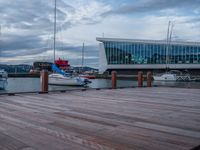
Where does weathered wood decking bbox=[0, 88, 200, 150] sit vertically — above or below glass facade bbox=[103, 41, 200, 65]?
below

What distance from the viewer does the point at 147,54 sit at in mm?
48656

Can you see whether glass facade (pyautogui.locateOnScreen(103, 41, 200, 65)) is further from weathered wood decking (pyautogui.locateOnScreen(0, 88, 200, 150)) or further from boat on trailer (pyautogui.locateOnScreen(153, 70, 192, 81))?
weathered wood decking (pyautogui.locateOnScreen(0, 88, 200, 150))

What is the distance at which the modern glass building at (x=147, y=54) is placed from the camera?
4581 cm

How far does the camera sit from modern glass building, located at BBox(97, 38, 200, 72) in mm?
45812

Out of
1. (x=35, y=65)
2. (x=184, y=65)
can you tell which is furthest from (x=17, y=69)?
(x=184, y=65)

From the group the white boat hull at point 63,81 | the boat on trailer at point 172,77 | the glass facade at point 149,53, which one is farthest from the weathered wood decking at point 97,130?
the glass facade at point 149,53

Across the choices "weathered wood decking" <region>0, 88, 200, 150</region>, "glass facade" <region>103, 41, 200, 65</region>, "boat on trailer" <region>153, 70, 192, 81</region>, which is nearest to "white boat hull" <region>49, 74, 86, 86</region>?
"boat on trailer" <region>153, 70, 192, 81</region>

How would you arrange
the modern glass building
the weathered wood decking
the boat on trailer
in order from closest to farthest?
the weathered wood decking
the boat on trailer
the modern glass building

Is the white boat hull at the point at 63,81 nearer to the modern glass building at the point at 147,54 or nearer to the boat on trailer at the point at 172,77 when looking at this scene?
the boat on trailer at the point at 172,77

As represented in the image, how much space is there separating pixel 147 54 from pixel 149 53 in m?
0.42

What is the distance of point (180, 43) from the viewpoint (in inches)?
1799

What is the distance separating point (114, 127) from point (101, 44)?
4835 cm

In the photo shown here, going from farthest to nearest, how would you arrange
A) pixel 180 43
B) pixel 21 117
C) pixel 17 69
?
1. pixel 17 69
2. pixel 180 43
3. pixel 21 117

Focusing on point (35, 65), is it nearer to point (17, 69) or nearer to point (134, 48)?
point (17, 69)
